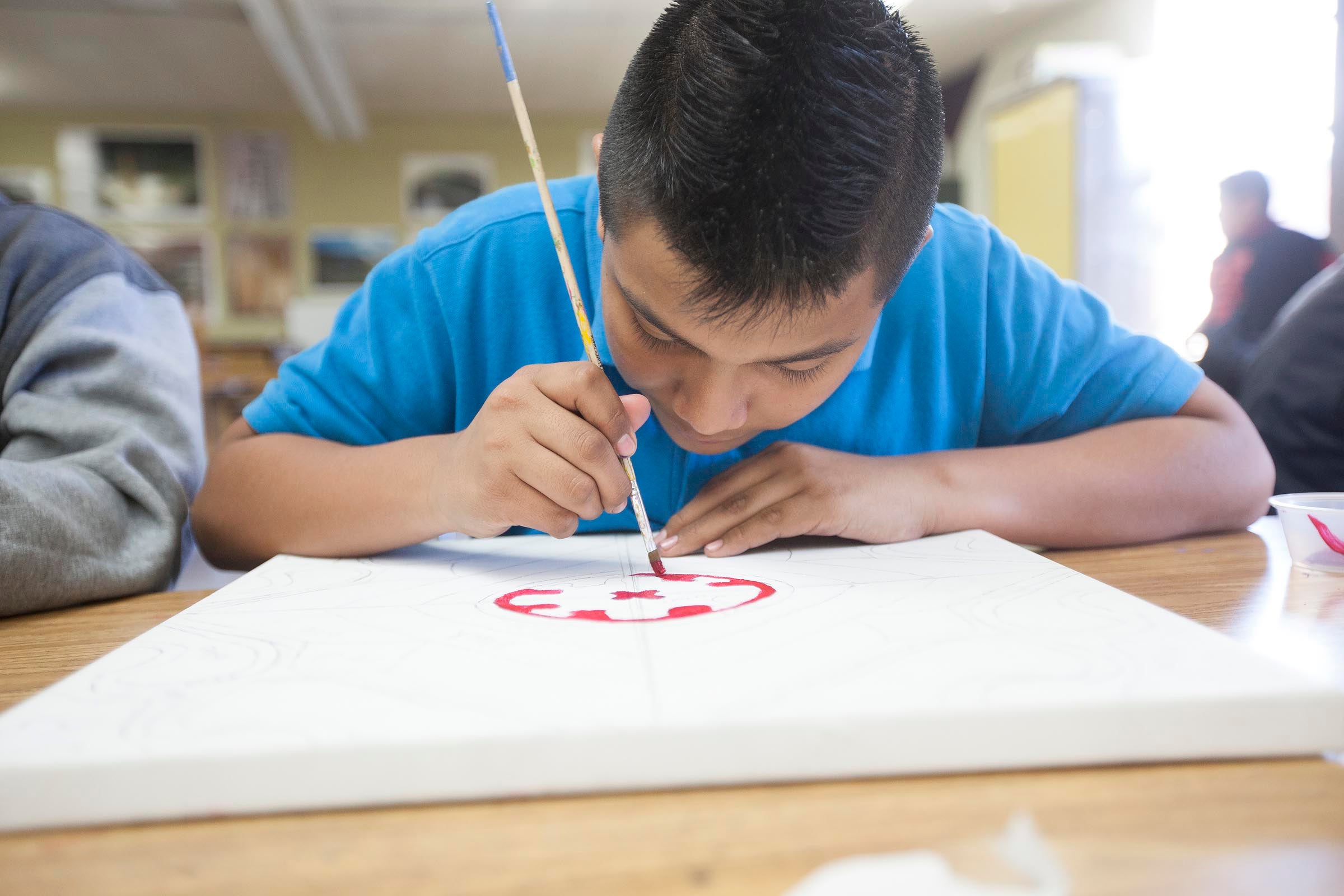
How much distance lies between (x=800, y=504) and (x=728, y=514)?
5 cm

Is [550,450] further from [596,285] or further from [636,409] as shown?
[596,285]

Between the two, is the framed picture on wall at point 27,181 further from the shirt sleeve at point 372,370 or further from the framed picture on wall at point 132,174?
the shirt sleeve at point 372,370

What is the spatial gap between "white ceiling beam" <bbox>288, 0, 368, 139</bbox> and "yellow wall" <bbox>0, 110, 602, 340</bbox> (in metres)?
0.21

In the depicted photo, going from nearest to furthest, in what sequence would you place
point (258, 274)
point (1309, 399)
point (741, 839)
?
point (741, 839)
point (1309, 399)
point (258, 274)

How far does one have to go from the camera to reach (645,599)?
48cm

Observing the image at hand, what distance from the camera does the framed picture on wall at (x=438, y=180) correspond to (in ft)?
19.7

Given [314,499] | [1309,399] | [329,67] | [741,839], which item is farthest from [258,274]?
[741,839]

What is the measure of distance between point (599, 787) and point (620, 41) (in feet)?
15.8

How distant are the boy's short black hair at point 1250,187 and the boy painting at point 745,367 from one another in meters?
2.68

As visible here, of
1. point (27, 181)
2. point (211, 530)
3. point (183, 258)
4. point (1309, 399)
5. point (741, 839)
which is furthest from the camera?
point (183, 258)

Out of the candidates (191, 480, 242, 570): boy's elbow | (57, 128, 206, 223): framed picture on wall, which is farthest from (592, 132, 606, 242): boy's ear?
(57, 128, 206, 223): framed picture on wall

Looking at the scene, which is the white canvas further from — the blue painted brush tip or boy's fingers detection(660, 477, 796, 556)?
the blue painted brush tip

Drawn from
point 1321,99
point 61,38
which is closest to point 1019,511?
point 1321,99

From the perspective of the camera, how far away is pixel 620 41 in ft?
15.1
